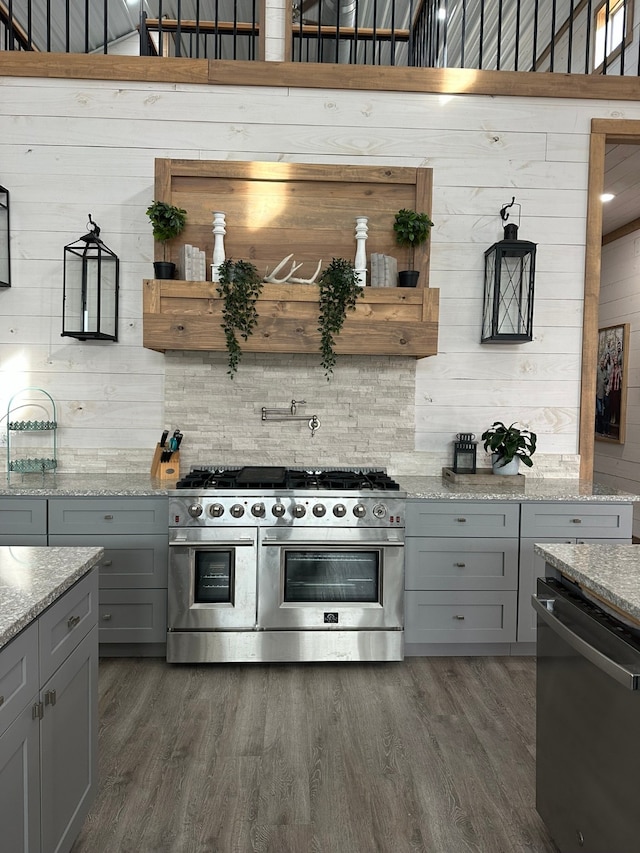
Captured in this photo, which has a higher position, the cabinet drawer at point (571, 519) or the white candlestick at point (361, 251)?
the white candlestick at point (361, 251)

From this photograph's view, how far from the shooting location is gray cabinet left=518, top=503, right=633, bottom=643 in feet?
11.2

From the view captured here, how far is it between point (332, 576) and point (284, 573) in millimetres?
260

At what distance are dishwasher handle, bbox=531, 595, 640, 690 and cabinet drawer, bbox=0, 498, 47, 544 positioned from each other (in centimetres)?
255

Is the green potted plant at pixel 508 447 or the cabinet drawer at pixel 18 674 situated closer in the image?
the cabinet drawer at pixel 18 674

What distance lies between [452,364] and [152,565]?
7.33ft

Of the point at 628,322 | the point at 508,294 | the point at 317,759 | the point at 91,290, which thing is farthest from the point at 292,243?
the point at 628,322

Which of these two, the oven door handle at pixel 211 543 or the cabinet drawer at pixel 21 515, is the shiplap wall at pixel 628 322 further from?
the cabinet drawer at pixel 21 515

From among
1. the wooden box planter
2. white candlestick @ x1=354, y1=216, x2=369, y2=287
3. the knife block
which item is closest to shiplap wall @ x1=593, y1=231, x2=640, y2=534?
the wooden box planter

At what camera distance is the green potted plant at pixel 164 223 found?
3523 mm

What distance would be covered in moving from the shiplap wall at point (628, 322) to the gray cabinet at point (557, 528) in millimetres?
2816

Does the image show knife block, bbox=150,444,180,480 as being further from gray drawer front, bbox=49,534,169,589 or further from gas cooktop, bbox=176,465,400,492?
gray drawer front, bbox=49,534,169,589

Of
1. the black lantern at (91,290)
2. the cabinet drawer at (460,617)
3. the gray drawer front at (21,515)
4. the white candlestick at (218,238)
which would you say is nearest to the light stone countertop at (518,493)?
the cabinet drawer at (460,617)

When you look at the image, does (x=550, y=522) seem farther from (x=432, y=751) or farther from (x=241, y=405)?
(x=241, y=405)

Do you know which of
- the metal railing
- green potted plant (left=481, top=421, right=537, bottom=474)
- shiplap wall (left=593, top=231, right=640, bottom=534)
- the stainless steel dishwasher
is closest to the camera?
the stainless steel dishwasher
